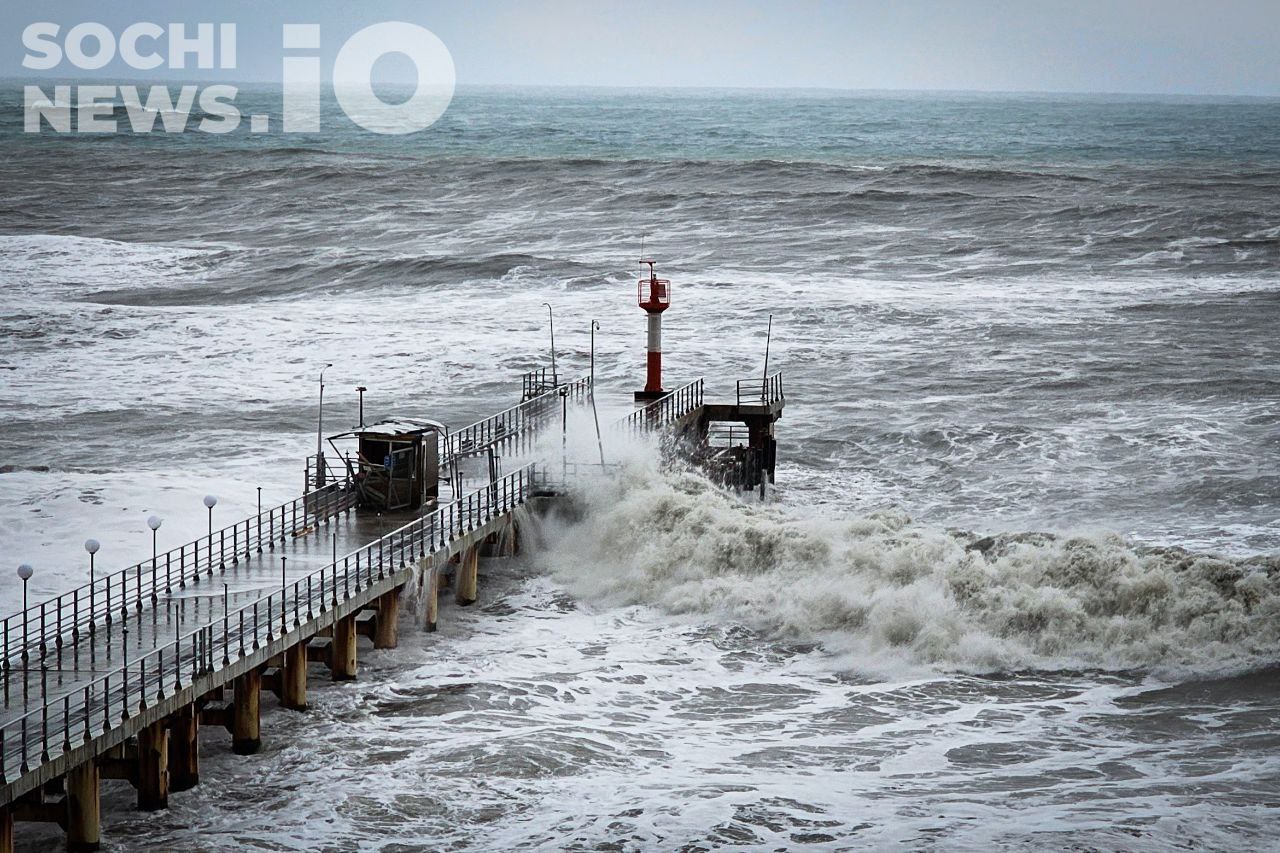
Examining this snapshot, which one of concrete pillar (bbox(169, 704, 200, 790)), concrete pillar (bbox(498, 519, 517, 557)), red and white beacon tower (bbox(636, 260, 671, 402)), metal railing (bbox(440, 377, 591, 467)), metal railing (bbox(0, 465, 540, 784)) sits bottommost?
concrete pillar (bbox(169, 704, 200, 790))

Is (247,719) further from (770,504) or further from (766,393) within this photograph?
(766,393)

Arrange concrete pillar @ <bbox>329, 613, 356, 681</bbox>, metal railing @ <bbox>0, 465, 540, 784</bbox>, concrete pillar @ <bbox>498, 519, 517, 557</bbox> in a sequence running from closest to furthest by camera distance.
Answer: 1. metal railing @ <bbox>0, 465, 540, 784</bbox>
2. concrete pillar @ <bbox>329, 613, 356, 681</bbox>
3. concrete pillar @ <bbox>498, 519, 517, 557</bbox>

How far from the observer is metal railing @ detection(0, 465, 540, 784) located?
1814 centimetres

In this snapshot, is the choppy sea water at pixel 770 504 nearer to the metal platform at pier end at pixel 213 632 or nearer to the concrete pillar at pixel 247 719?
the concrete pillar at pixel 247 719

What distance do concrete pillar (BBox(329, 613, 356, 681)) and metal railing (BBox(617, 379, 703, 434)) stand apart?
11006mm

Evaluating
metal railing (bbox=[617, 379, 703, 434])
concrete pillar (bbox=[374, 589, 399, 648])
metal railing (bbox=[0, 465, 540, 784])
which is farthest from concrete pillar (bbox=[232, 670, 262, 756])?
metal railing (bbox=[617, 379, 703, 434])

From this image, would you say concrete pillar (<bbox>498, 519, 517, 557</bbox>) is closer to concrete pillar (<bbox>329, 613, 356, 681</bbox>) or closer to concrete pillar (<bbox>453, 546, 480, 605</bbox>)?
concrete pillar (<bbox>453, 546, 480, 605</bbox>)

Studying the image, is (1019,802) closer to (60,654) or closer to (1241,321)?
(60,654)

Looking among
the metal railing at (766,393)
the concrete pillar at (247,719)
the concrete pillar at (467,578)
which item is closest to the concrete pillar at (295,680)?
the concrete pillar at (247,719)

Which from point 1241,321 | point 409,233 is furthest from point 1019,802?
point 409,233

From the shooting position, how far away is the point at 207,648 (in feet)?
68.6

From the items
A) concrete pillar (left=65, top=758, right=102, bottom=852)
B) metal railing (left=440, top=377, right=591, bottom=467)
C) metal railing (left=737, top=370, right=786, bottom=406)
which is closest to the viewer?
concrete pillar (left=65, top=758, right=102, bottom=852)

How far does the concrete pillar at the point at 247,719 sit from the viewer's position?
71.2ft

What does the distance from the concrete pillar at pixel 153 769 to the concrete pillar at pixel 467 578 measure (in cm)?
949
